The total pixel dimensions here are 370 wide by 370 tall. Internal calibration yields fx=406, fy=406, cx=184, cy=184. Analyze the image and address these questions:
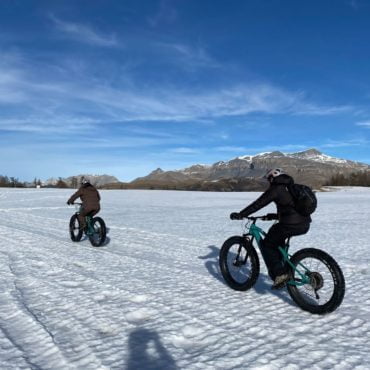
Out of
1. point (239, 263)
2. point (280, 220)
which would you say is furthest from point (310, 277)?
point (239, 263)

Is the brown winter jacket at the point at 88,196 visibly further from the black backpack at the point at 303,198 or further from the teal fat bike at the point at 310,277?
the black backpack at the point at 303,198

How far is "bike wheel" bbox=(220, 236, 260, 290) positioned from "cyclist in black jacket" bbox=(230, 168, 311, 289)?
0.55 meters

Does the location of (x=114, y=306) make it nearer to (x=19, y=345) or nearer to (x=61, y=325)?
(x=61, y=325)

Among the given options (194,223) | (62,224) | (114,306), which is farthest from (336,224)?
(114,306)

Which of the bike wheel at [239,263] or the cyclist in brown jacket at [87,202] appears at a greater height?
the cyclist in brown jacket at [87,202]

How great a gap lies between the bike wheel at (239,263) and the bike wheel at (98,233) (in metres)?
5.33

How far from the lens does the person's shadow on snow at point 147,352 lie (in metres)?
4.23

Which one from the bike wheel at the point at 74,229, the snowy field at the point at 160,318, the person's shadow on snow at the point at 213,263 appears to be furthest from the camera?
the bike wheel at the point at 74,229

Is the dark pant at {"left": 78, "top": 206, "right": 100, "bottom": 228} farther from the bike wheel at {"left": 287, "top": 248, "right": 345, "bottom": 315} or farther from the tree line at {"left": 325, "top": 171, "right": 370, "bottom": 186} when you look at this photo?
the tree line at {"left": 325, "top": 171, "right": 370, "bottom": 186}

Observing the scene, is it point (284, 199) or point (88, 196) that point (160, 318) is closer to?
point (284, 199)

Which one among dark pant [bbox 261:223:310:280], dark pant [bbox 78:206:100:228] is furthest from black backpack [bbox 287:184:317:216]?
dark pant [bbox 78:206:100:228]

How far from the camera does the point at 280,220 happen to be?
6074 millimetres

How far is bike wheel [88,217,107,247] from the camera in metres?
11.7

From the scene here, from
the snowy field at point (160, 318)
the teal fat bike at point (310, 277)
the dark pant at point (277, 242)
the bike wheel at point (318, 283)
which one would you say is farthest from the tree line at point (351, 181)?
the bike wheel at point (318, 283)
